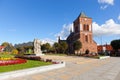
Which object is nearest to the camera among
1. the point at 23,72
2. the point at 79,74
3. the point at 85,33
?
the point at 23,72

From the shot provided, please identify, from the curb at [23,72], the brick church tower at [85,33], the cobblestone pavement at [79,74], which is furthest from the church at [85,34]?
the curb at [23,72]

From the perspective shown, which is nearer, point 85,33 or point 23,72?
point 23,72

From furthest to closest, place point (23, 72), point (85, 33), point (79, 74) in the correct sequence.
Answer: point (85, 33), point (79, 74), point (23, 72)

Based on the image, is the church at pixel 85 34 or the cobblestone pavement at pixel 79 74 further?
the church at pixel 85 34

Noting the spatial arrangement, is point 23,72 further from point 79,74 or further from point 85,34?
point 85,34

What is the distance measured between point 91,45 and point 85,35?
5.05 metres

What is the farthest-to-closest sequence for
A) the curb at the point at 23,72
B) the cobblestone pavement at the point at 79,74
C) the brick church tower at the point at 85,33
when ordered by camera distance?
the brick church tower at the point at 85,33 < the cobblestone pavement at the point at 79,74 < the curb at the point at 23,72

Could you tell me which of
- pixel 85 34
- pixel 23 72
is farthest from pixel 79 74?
pixel 85 34

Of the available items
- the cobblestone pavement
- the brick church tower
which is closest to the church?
the brick church tower

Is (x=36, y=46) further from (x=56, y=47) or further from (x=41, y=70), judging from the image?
(x=41, y=70)

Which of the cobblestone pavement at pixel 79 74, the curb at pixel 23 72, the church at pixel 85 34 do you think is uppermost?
the church at pixel 85 34

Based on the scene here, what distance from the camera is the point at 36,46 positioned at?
52.1 m

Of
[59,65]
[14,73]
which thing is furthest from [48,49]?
[14,73]

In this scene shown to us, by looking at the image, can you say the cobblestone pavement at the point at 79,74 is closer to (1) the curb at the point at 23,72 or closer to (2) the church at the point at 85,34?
(1) the curb at the point at 23,72
